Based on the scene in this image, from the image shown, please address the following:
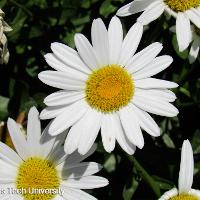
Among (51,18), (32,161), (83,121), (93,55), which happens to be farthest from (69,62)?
(51,18)

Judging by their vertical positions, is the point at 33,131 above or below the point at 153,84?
below

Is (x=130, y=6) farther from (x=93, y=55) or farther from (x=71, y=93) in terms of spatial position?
(x=71, y=93)

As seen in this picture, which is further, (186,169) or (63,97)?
(186,169)

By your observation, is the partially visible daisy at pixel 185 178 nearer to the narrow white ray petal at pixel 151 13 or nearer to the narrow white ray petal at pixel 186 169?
the narrow white ray petal at pixel 186 169

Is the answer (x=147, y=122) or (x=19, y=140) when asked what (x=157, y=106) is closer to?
(x=147, y=122)

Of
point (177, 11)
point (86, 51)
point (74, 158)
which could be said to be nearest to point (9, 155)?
point (74, 158)

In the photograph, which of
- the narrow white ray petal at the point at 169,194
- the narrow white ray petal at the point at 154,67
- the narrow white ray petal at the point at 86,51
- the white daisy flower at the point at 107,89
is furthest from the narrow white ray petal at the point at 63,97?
the narrow white ray petal at the point at 169,194
